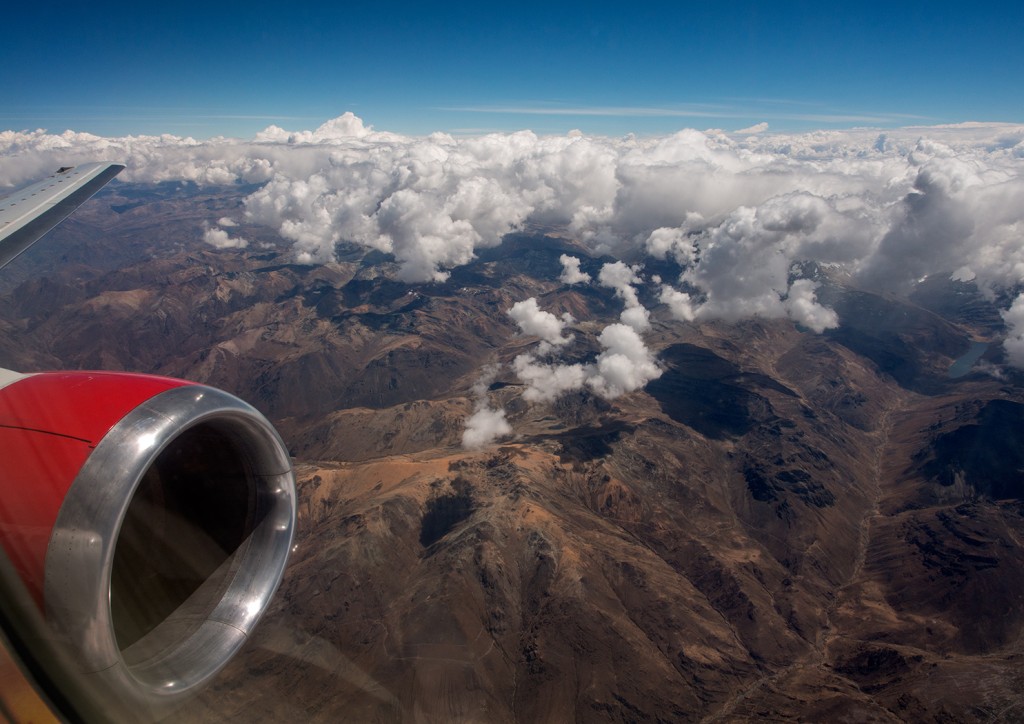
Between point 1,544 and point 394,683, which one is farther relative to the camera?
point 394,683

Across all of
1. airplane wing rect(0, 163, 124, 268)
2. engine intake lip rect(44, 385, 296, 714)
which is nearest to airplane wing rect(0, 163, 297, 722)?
engine intake lip rect(44, 385, 296, 714)

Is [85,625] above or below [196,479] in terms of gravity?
above


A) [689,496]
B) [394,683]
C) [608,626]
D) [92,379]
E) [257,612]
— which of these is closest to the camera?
[92,379]

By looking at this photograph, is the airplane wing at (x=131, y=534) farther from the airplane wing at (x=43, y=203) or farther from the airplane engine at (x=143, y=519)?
the airplane wing at (x=43, y=203)

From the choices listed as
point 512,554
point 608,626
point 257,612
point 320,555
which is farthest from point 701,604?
point 257,612

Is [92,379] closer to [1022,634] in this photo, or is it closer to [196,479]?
[196,479]

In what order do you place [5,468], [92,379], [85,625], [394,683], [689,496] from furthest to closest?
[689,496] → [394,683] → [92,379] → [5,468] → [85,625]

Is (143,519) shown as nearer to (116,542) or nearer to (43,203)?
(116,542)
